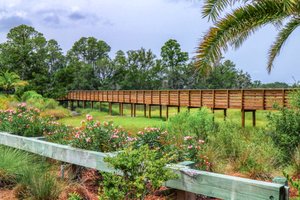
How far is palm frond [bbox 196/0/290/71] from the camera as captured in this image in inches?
324

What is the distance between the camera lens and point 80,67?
54.6 m

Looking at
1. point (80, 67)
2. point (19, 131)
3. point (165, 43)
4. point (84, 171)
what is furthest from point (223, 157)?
point (80, 67)

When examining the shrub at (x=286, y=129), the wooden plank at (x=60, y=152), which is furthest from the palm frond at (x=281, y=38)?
the wooden plank at (x=60, y=152)

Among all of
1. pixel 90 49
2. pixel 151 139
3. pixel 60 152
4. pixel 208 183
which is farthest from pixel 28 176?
pixel 90 49

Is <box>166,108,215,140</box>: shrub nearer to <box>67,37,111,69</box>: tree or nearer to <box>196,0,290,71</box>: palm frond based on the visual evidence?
<box>196,0,290,71</box>: palm frond

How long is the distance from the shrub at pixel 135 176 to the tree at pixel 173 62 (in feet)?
159

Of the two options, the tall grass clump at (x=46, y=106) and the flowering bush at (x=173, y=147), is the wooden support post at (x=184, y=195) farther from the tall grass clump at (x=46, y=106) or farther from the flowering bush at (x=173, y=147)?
the tall grass clump at (x=46, y=106)

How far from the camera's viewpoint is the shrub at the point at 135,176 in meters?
3.43

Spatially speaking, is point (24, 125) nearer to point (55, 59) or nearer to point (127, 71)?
point (127, 71)

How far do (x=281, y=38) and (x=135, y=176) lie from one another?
26.5 ft

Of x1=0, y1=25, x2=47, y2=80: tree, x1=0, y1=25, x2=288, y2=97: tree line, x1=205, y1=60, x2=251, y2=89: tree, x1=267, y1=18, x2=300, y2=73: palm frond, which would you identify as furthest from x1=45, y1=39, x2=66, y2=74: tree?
x1=267, y1=18, x2=300, y2=73: palm frond

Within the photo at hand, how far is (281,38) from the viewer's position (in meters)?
10.2

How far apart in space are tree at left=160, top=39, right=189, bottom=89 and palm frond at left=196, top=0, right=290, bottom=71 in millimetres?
43298

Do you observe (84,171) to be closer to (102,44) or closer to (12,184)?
(12,184)
